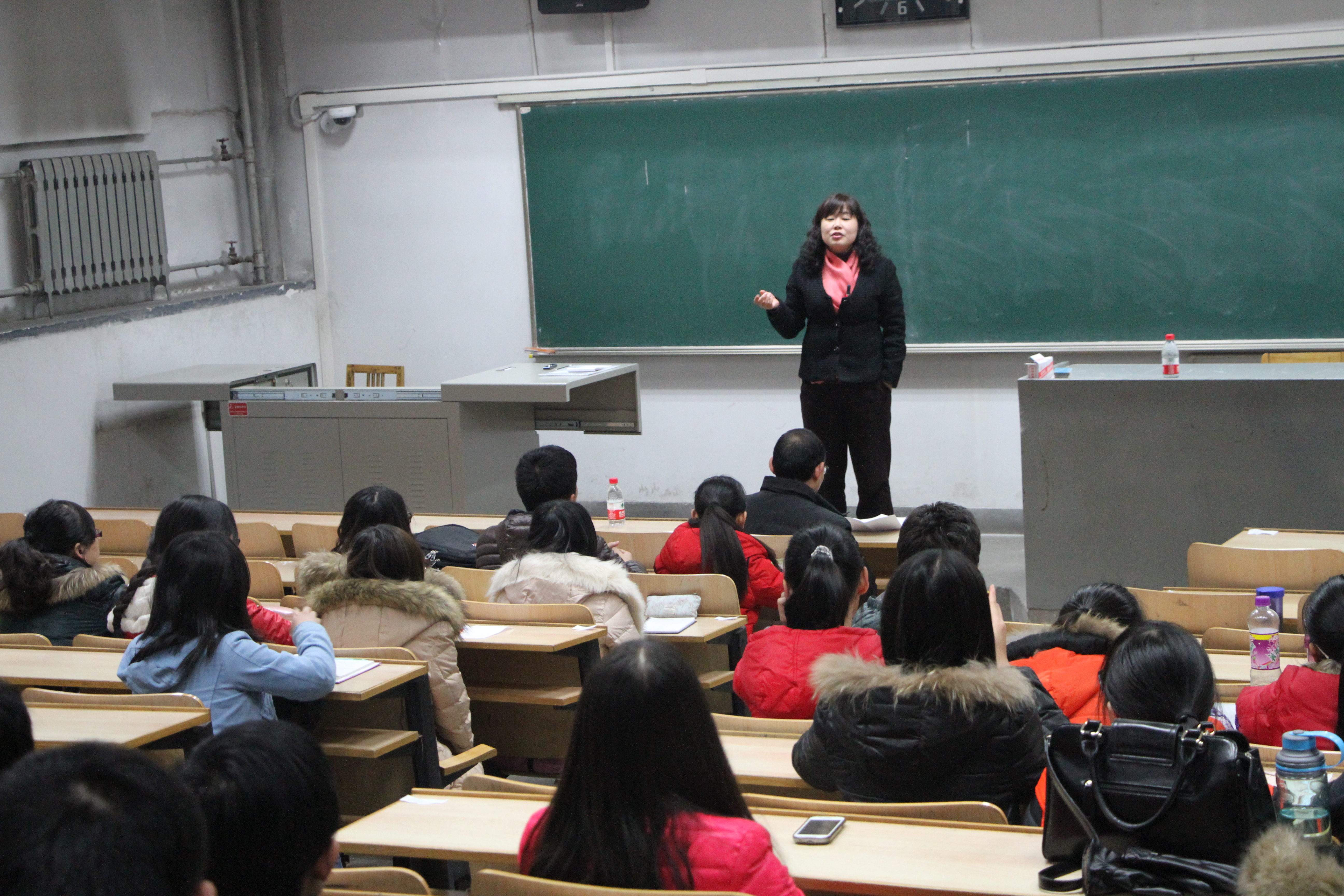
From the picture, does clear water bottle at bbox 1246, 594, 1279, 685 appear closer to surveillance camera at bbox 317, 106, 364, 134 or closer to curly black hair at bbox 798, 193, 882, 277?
curly black hair at bbox 798, 193, 882, 277

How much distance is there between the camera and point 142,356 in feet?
23.2

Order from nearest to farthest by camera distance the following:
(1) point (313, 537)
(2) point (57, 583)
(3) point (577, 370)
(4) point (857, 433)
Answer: (2) point (57, 583) → (1) point (313, 537) → (4) point (857, 433) → (3) point (577, 370)

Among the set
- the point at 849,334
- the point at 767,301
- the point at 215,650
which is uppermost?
the point at 767,301

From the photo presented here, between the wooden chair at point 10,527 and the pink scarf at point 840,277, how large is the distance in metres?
3.43

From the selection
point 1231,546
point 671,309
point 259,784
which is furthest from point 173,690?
point 671,309

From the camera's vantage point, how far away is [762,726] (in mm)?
2787

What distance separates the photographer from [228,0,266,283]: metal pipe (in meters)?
8.15

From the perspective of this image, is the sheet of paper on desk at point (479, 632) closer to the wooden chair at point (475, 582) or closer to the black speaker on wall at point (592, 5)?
the wooden chair at point (475, 582)

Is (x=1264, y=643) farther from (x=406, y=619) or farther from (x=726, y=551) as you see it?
(x=406, y=619)

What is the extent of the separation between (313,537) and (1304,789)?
3.69m

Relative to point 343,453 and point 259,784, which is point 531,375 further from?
point 259,784

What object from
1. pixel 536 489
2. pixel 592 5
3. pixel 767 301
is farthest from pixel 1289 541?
pixel 592 5

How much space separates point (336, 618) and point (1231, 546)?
2.61 meters

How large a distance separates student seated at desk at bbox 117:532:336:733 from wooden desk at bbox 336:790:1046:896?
57 centimetres
